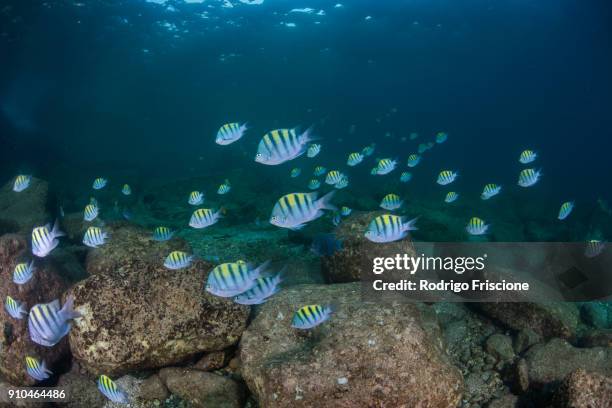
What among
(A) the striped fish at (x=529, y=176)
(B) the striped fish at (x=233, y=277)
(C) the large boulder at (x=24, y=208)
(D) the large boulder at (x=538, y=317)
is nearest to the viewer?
(B) the striped fish at (x=233, y=277)

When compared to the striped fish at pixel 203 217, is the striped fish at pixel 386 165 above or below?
below

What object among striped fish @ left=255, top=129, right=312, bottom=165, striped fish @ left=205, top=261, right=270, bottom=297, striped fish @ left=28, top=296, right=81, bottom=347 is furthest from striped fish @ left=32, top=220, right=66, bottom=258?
striped fish @ left=255, top=129, right=312, bottom=165

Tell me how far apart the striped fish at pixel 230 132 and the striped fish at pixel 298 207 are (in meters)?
1.91

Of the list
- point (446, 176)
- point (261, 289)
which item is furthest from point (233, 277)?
point (446, 176)

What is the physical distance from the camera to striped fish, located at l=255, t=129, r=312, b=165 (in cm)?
436

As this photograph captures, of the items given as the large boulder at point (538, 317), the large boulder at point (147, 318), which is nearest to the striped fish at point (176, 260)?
the large boulder at point (147, 318)

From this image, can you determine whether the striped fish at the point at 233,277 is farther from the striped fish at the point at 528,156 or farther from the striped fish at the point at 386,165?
the striped fish at the point at 528,156

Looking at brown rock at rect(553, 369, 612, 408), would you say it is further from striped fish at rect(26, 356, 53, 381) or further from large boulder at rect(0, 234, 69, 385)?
large boulder at rect(0, 234, 69, 385)

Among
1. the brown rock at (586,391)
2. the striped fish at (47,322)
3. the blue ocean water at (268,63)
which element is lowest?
the blue ocean water at (268,63)

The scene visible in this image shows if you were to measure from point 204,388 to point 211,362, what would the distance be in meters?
0.47

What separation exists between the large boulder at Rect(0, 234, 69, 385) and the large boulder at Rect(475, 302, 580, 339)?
773cm

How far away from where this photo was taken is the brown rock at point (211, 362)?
5.74 meters

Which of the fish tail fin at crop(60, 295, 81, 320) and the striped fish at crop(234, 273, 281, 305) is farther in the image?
the fish tail fin at crop(60, 295, 81, 320)

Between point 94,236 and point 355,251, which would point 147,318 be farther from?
point 355,251
